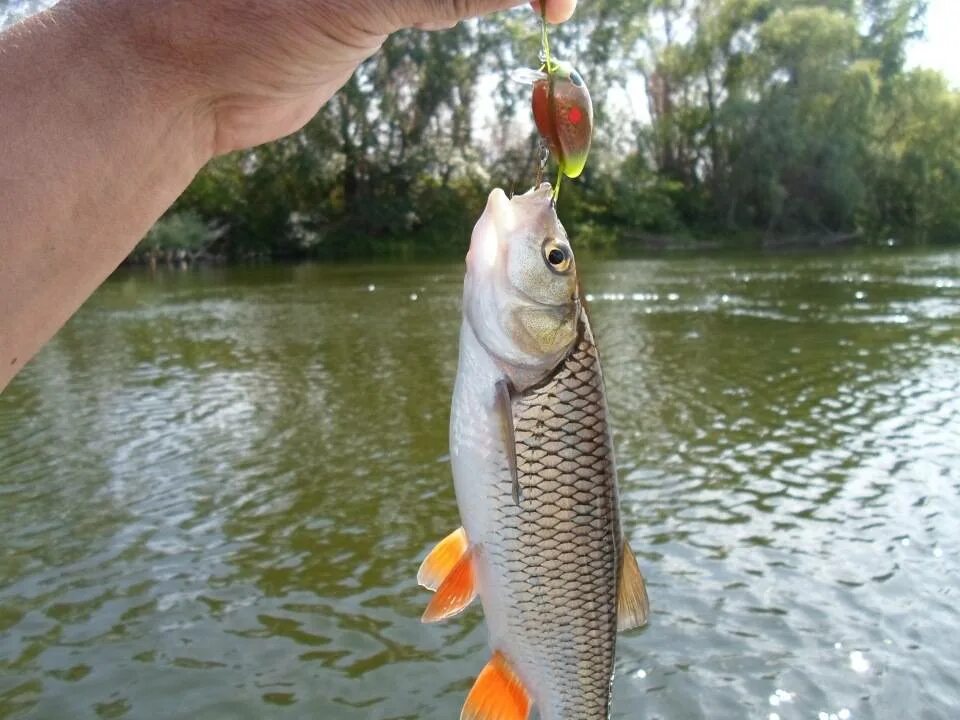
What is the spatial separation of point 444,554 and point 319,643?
4.81m

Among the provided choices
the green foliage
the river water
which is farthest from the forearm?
the green foliage

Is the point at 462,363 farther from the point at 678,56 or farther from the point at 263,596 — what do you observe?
the point at 678,56

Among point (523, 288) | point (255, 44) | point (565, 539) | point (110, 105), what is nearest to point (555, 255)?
point (523, 288)

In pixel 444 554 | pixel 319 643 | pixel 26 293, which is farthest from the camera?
pixel 319 643

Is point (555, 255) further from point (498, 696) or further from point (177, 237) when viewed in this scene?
point (177, 237)

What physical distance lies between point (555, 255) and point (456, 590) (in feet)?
2.99

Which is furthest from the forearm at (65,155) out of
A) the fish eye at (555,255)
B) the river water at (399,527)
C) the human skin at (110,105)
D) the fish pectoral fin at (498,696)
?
the river water at (399,527)

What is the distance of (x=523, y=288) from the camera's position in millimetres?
2334

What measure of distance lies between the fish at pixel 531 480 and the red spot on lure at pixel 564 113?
0.11 m

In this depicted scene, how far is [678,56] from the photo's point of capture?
Answer: 177 feet

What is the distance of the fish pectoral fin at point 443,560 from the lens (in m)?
2.50

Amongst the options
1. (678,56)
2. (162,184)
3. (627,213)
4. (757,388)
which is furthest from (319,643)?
(678,56)

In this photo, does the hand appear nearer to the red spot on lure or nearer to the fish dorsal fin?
the red spot on lure

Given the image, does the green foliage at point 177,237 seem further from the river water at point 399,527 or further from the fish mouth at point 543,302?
the fish mouth at point 543,302
